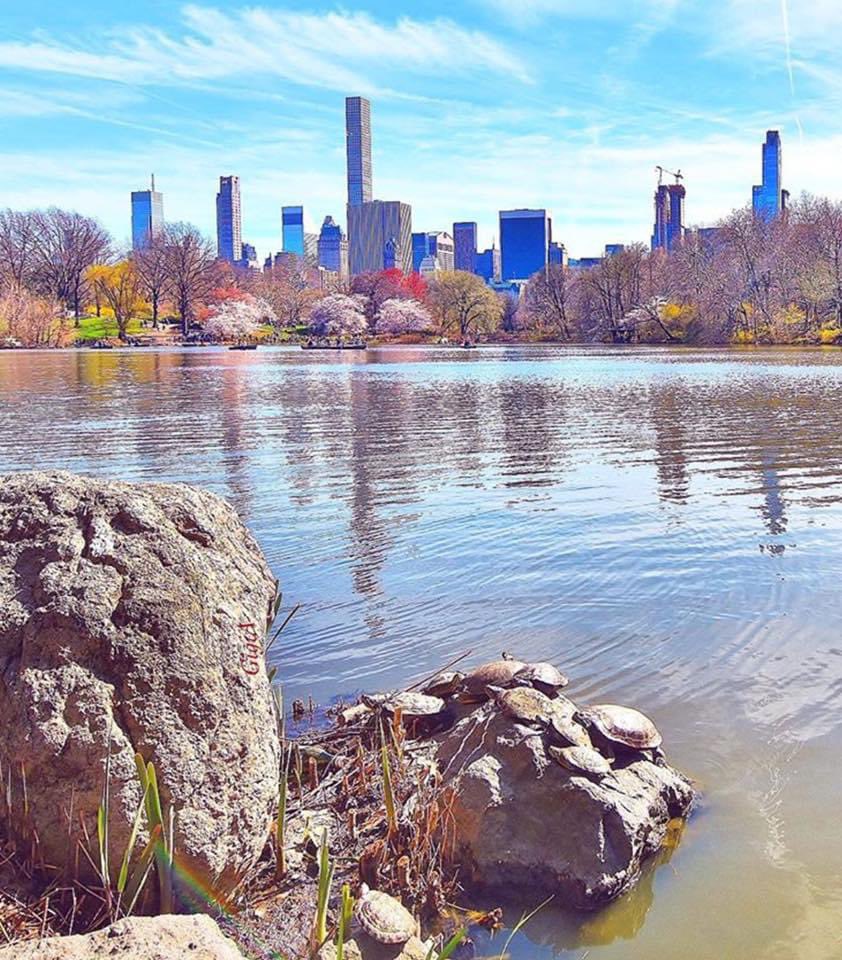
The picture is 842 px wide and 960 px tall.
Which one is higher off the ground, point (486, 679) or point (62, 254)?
point (62, 254)

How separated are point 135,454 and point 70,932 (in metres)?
15.5

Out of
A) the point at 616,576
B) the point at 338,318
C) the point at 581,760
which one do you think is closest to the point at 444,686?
the point at 581,760

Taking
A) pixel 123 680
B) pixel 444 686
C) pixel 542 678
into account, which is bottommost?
pixel 444 686

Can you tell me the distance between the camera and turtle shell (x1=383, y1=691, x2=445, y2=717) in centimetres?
542

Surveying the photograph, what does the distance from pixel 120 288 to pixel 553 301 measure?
167ft

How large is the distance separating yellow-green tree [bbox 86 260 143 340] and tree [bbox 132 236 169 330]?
1035 millimetres

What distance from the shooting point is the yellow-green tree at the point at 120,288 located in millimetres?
118625

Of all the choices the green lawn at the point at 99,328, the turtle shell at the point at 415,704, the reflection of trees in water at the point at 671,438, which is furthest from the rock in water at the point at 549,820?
the green lawn at the point at 99,328

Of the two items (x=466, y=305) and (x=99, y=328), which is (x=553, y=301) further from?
(x=99, y=328)

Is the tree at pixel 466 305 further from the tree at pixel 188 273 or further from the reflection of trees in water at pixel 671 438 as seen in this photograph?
the reflection of trees in water at pixel 671 438

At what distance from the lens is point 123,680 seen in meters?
3.65

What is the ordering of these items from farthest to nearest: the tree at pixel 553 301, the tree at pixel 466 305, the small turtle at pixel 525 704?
the tree at pixel 466 305
the tree at pixel 553 301
the small turtle at pixel 525 704

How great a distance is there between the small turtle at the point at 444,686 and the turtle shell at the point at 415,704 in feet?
0.53

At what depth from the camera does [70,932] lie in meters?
3.30
